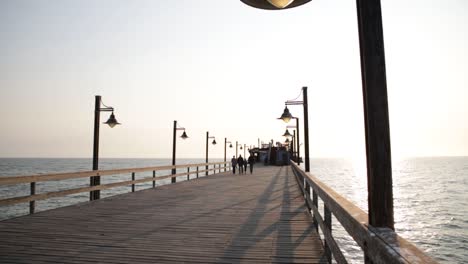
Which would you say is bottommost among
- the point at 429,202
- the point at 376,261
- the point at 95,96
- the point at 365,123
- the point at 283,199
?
the point at 429,202

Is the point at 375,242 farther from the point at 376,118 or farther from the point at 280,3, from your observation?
the point at 280,3

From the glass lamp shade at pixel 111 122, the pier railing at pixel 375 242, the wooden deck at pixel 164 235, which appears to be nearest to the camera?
the pier railing at pixel 375 242

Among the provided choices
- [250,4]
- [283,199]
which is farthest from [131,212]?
[250,4]

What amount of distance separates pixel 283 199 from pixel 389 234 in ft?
28.1

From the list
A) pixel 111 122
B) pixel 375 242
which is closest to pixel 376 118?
pixel 375 242

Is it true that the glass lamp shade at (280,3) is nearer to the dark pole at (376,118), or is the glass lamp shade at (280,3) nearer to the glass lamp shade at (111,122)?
the dark pole at (376,118)

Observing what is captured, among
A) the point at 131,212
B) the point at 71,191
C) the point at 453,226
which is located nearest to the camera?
the point at 131,212

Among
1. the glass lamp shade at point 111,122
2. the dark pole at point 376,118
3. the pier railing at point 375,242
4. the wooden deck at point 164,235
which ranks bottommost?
the wooden deck at point 164,235

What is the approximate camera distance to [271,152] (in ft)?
164

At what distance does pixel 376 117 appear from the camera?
2.49 meters

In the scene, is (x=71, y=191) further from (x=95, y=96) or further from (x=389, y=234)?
(x=389, y=234)

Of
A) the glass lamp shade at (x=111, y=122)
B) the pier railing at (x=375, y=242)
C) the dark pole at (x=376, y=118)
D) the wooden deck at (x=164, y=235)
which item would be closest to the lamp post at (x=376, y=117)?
the dark pole at (x=376, y=118)

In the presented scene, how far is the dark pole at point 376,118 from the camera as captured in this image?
2432 mm

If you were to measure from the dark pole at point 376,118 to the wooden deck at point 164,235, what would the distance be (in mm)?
2380
